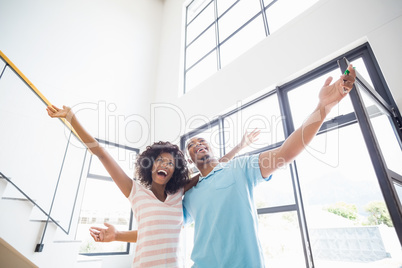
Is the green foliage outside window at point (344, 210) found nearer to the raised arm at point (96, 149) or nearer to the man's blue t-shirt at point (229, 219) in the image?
the man's blue t-shirt at point (229, 219)

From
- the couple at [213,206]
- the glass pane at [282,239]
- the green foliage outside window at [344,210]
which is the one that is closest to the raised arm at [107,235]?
the couple at [213,206]

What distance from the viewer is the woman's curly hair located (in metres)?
1.33

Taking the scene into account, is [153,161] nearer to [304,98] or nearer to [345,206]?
[345,206]

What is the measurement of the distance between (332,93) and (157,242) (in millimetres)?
1002

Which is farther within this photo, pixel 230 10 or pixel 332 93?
pixel 230 10

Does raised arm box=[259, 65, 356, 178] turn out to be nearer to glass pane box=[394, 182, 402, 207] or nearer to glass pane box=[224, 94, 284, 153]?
glass pane box=[394, 182, 402, 207]

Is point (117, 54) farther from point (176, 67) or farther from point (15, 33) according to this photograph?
point (15, 33)

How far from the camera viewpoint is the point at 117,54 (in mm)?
5062

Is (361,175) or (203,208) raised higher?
(361,175)

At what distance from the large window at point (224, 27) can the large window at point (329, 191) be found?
1200 mm

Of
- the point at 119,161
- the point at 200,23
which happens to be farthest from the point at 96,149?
the point at 200,23

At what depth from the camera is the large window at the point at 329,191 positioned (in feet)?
5.84

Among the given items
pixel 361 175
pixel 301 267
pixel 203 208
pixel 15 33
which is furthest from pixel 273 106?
pixel 15 33

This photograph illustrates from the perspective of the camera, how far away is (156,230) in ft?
3.31
